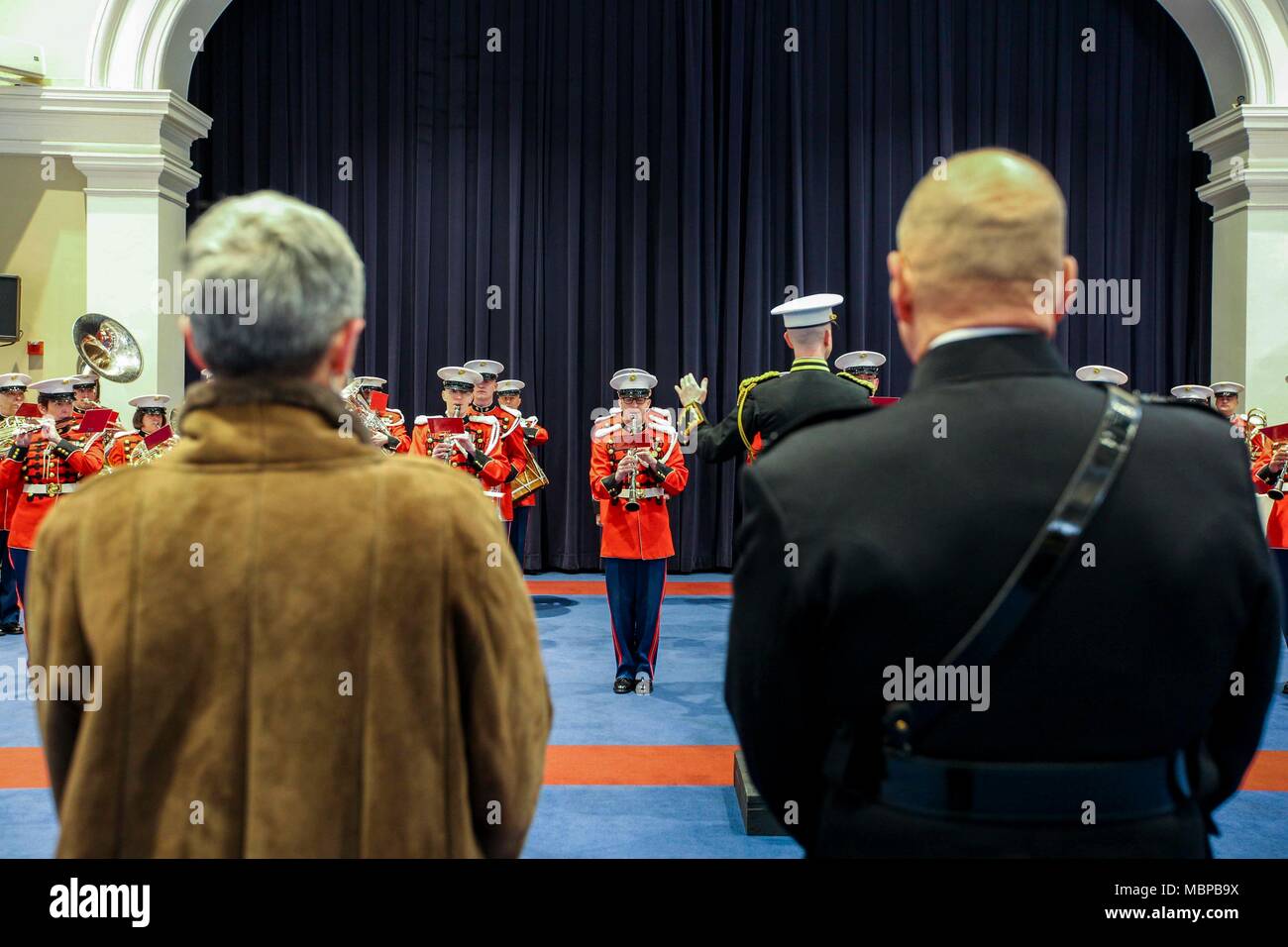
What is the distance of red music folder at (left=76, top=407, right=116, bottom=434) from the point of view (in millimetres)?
6215

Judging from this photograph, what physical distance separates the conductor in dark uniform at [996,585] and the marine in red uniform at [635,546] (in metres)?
4.02

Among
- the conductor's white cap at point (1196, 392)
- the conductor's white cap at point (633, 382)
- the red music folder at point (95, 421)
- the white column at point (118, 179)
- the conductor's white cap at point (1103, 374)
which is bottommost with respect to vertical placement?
the red music folder at point (95, 421)

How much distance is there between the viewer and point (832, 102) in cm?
956

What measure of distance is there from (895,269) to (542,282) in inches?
336

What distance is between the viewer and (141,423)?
7180 millimetres

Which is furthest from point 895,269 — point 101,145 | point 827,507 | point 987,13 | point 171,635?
point 987,13

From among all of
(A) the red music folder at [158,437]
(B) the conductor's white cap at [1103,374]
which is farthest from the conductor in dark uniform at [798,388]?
(B) the conductor's white cap at [1103,374]

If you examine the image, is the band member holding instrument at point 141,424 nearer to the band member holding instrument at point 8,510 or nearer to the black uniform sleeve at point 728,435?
the band member holding instrument at point 8,510

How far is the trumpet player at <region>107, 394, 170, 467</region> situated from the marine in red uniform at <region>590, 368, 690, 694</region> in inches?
→ 123

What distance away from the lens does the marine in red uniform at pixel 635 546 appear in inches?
206

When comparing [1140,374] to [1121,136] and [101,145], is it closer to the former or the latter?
[1121,136]

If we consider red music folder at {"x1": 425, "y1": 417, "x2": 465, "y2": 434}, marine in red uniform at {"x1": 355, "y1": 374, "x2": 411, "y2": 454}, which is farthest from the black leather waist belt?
marine in red uniform at {"x1": 355, "y1": 374, "x2": 411, "y2": 454}

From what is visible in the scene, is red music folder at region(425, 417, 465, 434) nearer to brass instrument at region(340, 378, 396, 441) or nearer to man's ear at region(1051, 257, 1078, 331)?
brass instrument at region(340, 378, 396, 441)

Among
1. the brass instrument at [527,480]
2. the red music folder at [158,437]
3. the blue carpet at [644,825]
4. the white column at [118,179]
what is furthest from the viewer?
the white column at [118,179]
